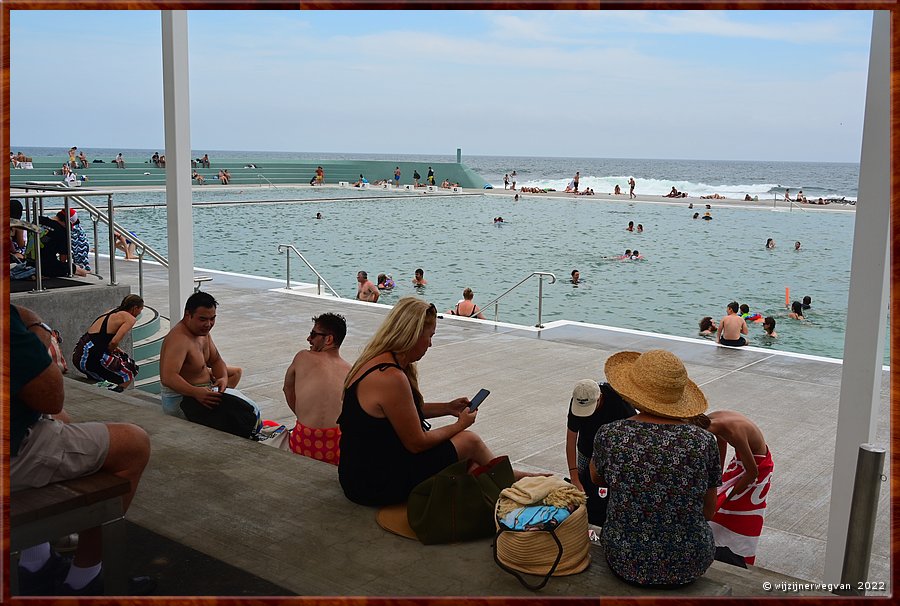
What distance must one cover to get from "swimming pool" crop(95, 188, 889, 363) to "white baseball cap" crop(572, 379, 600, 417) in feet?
43.1

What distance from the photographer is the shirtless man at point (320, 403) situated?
4254 mm

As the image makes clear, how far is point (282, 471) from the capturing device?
3773 millimetres

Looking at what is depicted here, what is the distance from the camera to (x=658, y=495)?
8.29ft

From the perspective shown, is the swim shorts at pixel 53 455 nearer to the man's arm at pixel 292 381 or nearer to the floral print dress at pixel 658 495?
the floral print dress at pixel 658 495

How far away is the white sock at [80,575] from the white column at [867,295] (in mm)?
2628

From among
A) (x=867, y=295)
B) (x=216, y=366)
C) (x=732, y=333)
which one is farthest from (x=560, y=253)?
(x=867, y=295)

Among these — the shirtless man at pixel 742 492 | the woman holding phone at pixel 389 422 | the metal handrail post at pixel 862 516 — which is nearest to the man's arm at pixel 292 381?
the woman holding phone at pixel 389 422

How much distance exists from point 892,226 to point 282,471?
2.62 metres

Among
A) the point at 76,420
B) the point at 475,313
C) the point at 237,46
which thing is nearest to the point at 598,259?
the point at 475,313

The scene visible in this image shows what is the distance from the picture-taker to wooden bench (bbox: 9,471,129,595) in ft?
7.93

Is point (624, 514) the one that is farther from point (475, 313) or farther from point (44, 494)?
point (475, 313)

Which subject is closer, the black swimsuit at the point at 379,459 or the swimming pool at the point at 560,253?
the black swimsuit at the point at 379,459

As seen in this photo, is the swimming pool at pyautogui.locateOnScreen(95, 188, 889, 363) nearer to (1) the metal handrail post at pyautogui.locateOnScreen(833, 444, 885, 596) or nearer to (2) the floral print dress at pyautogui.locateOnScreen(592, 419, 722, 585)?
(1) the metal handrail post at pyautogui.locateOnScreen(833, 444, 885, 596)

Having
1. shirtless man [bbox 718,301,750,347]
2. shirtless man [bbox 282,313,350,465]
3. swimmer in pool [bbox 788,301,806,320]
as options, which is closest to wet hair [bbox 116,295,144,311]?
shirtless man [bbox 282,313,350,465]
